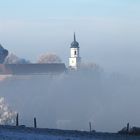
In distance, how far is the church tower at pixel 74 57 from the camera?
9550 cm

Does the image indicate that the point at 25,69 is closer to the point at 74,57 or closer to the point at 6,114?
the point at 74,57

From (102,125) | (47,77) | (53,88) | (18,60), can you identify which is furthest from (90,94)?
(102,125)

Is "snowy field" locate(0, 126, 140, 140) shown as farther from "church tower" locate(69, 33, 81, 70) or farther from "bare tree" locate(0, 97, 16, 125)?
"church tower" locate(69, 33, 81, 70)

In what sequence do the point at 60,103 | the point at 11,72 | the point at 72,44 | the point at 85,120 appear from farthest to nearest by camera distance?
1. the point at 72,44
2. the point at 11,72
3. the point at 60,103
4. the point at 85,120

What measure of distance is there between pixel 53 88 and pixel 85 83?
833 centimetres

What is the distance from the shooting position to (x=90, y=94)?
79.9 metres

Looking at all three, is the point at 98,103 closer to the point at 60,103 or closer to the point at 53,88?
the point at 60,103

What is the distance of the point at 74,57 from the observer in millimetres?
96875

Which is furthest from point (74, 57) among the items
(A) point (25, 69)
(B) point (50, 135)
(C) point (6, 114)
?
(B) point (50, 135)

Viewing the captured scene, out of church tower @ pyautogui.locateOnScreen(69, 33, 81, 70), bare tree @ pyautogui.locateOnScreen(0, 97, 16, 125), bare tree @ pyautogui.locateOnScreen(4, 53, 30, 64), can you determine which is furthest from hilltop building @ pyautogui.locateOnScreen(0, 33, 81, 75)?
bare tree @ pyautogui.locateOnScreen(0, 97, 16, 125)

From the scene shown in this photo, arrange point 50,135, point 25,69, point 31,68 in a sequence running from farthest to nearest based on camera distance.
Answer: point 31,68 < point 25,69 < point 50,135

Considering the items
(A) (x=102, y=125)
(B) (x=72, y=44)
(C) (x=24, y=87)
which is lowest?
(A) (x=102, y=125)

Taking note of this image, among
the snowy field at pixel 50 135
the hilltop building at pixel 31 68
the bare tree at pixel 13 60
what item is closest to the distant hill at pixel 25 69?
the hilltop building at pixel 31 68

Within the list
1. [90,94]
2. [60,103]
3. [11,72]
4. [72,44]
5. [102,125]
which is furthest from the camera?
[72,44]
